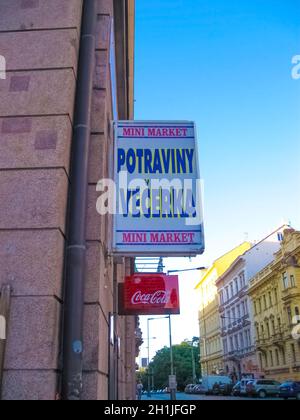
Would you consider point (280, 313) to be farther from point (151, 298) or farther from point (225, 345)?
point (151, 298)

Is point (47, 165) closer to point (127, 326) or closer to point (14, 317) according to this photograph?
point (14, 317)

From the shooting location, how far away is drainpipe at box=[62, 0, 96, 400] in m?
3.39

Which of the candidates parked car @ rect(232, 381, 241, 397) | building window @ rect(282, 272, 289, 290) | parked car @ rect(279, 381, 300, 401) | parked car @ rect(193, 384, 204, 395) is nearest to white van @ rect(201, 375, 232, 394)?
parked car @ rect(193, 384, 204, 395)

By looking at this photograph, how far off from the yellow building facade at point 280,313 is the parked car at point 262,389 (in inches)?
356

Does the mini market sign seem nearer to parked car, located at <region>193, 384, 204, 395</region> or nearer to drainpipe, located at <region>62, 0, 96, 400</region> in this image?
drainpipe, located at <region>62, 0, 96, 400</region>

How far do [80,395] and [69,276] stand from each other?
0.93 m

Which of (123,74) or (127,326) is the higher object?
(123,74)

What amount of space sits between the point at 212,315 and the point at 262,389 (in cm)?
4777

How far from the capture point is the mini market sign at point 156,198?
4457 mm

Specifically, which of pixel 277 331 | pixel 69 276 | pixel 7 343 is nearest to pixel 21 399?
pixel 7 343

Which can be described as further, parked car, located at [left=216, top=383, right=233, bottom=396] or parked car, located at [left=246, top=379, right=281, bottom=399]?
parked car, located at [left=216, top=383, right=233, bottom=396]

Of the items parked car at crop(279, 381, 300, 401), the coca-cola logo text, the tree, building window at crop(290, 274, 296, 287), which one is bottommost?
parked car at crop(279, 381, 300, 401)

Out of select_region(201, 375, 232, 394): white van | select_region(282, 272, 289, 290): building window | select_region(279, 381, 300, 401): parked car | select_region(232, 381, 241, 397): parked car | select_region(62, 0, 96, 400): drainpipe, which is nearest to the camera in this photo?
select_region(62, 0, 96, 400): drainpipe

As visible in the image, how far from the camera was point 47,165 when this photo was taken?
3900mm
